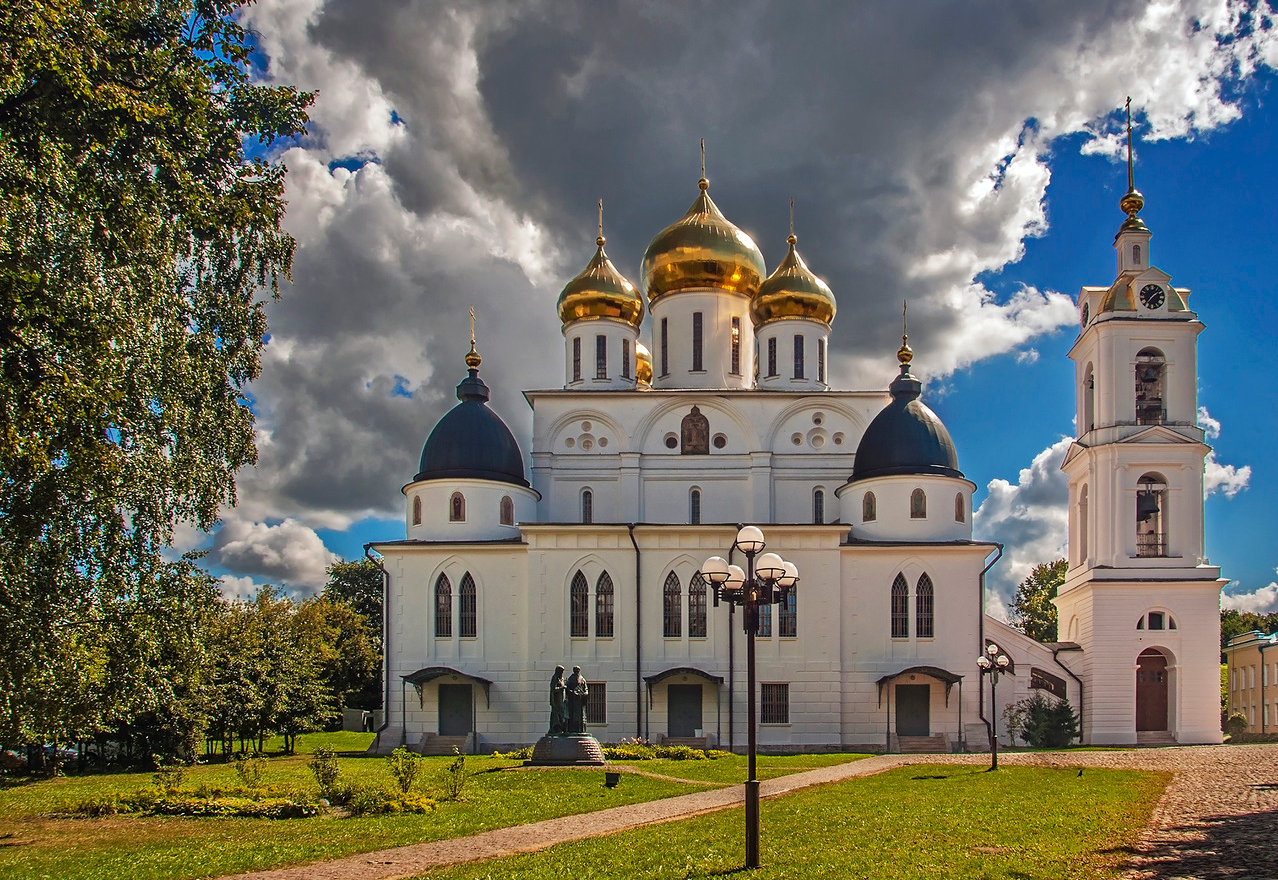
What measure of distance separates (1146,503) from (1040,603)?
2053 centimetres

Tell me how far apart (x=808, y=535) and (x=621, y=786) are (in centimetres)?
1332

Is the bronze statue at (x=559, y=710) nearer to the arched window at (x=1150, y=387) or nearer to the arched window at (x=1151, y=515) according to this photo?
the arched window at (x=1151, y=515)

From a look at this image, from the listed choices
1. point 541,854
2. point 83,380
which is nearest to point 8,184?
point 83,380

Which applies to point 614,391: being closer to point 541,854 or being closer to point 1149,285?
point 1149,285

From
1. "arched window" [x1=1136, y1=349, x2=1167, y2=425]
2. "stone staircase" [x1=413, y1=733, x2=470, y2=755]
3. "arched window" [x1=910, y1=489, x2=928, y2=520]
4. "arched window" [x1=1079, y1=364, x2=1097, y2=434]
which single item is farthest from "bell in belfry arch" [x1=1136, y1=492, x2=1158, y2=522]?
"stone staircase" [x1=413, y1=733, x2=470, y2=755]

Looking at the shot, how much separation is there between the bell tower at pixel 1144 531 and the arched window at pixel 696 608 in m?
11.3

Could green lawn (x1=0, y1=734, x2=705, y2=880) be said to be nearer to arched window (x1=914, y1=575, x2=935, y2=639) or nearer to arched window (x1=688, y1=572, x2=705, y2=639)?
arched window (x1=688, y1=572, x2=705, y2=639)

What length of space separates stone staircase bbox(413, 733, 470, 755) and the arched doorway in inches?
743

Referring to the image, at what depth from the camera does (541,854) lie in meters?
10.7

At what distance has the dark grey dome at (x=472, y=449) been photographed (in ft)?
98.7

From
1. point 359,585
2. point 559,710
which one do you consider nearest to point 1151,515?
point 559,710

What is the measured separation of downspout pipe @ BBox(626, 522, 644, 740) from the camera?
28.1 m

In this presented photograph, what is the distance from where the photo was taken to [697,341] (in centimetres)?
3450

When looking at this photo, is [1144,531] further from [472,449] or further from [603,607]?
[472,449]
